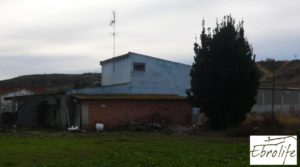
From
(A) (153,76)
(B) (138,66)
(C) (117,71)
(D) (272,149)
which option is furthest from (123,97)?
(D) (272,149)

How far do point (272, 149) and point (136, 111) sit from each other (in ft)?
112

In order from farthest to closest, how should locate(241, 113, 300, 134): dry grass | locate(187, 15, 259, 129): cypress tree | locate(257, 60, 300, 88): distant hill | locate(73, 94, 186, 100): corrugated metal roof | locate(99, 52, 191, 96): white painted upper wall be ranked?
1. locate(257, 60, 300, 88): distant hill
2. locate(99, 52, 191, 96): white painted upper wall
3. locate(73, 94, 186, 100): corrugated metal roof
4. locate(187, 15, 259, 129): cypress tree
5. locate(241, 113, 300, 134): dry grass

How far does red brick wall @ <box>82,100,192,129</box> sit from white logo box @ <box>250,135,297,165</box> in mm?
33246

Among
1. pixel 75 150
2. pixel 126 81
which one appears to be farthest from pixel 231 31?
pixel 75 150

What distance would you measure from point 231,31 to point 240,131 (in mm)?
7340

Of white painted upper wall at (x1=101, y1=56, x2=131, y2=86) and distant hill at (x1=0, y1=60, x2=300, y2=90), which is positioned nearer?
white painted upper wall at (x1=101, y1=56, x2=131, y2=86)

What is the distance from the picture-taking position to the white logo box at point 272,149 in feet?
29.5

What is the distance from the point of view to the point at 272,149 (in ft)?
30.0

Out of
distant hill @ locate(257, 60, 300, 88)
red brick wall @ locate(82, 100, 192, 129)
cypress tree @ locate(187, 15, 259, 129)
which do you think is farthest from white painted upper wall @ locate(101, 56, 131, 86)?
distant hill @ locate(257, 60, 300, 88)

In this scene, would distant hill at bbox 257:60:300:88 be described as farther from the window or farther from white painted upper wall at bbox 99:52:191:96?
the window

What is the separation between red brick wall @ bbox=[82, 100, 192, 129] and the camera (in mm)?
42375

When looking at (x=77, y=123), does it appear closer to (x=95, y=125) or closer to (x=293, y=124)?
(x=95, y=125)

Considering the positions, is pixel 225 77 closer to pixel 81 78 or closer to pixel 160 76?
pixel 160 76

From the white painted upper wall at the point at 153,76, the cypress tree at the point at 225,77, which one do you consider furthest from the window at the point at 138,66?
the cypress tree at the point at 225,77
